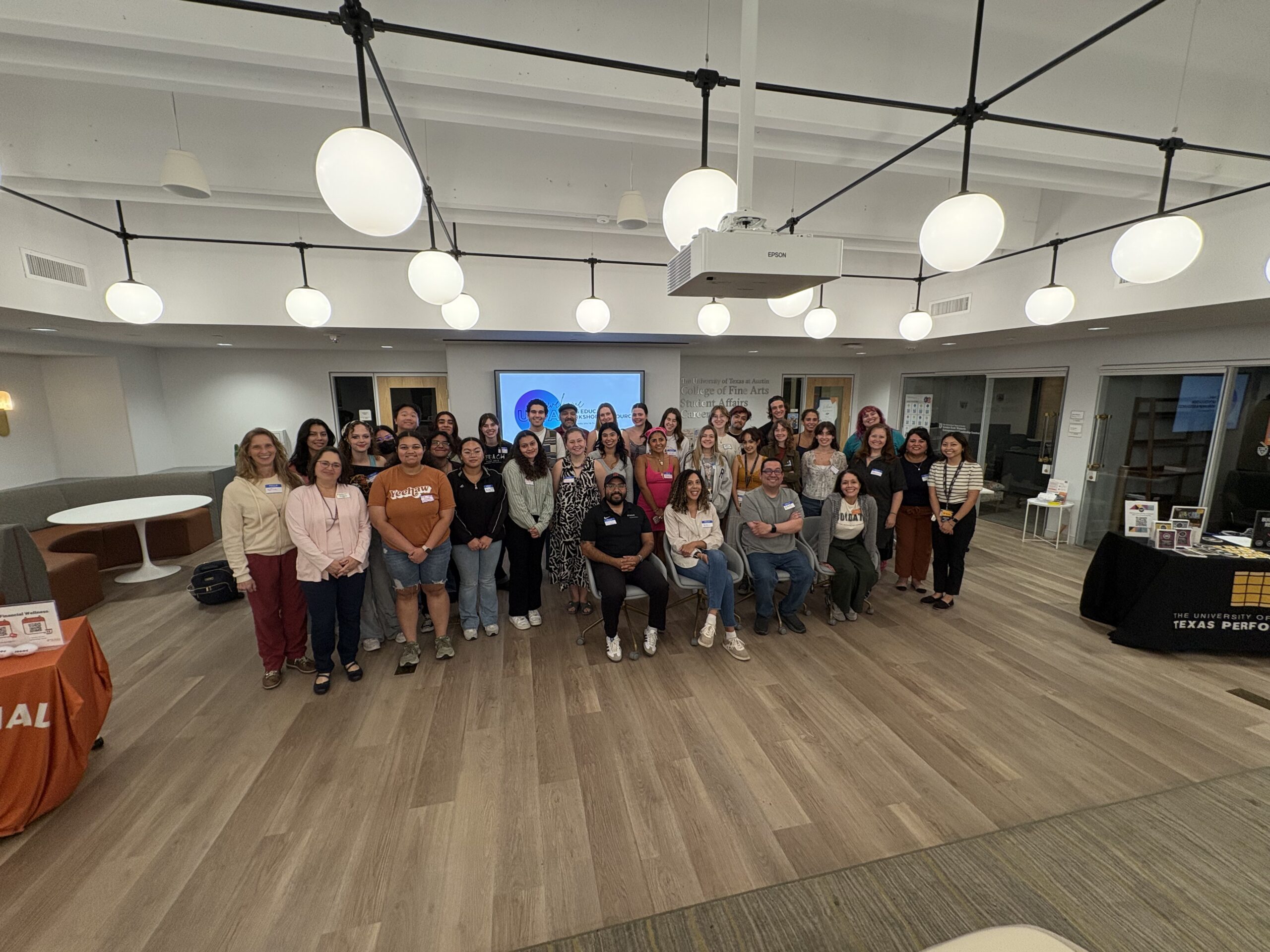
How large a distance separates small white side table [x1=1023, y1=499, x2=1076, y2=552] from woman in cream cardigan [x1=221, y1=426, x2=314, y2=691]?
24.5ft

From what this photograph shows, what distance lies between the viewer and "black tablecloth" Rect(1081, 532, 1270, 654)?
3.29 metres

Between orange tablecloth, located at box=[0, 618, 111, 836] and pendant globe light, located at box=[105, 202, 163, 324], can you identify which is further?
Result: pendant globe light, located at box=[105, 202, 163, 324]

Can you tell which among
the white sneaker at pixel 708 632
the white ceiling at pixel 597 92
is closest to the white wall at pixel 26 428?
the white ceiling at pixel 597 92

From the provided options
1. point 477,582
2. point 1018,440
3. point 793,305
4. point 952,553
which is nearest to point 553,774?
point 477,582

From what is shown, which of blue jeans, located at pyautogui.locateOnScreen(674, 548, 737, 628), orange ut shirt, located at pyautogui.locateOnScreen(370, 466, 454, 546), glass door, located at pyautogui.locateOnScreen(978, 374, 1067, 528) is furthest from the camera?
glass door, located at pyautogui.locateOnScreen(978, 374, 1067, 528)

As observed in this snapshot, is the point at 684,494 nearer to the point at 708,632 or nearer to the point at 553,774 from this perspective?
the point at 708,632

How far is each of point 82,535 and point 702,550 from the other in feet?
19.9

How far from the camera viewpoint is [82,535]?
483 cm

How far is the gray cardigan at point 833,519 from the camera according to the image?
391cm

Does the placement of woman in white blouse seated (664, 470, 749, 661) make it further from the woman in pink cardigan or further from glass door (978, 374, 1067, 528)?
glass door (978, 374, 1067, 528)

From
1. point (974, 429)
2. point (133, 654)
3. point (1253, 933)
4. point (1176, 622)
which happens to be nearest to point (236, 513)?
point (133, 654)

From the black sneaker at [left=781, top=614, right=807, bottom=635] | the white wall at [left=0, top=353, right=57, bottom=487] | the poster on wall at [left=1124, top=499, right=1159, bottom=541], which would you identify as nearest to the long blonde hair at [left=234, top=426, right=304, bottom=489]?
the black sneaker at [left=781, top=614, right=807, bottom=635]

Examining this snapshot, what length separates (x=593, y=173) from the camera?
3895 millimetres

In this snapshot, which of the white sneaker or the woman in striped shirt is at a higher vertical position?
the woman in striped shirt
